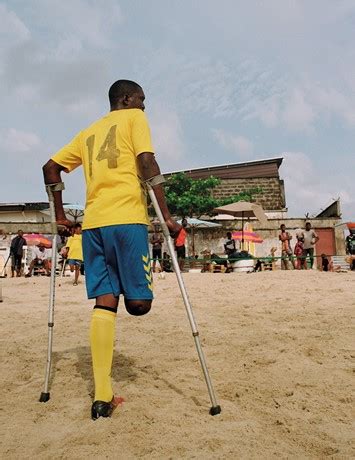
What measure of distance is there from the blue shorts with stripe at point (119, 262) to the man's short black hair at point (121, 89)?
97 cm

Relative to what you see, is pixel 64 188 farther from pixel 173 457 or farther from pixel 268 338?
pixel 268 338

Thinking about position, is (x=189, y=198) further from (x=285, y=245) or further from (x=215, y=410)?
(x=215, y=410)

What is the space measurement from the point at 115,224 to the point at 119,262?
24 cm

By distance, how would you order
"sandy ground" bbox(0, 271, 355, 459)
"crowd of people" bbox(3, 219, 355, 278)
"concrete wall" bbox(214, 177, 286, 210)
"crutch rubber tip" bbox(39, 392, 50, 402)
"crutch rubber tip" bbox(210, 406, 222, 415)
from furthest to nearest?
"concrete wall" bbox(214, 177, 286, 210), "crowd of people" bbox(3, 219, 355, 278), "crutch rubber tip" bbox(39, 392, 50, 402), "crutch rubber tip" bbox(210, 406, 222, 415), "sandy ground" bbox(0, 271, 355, 459)

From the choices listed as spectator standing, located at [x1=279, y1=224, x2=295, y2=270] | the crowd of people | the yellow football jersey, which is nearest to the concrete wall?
the crowd of people

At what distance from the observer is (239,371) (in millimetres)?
3039

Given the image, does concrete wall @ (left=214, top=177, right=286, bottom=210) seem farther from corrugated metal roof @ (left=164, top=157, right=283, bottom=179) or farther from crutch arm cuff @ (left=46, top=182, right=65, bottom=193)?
crutch arm cuff @ (left=46, top=182, right=65, bottom=193)

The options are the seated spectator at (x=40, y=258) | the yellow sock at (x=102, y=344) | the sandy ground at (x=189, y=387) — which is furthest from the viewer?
the seated spectator at (x=40, y=258)

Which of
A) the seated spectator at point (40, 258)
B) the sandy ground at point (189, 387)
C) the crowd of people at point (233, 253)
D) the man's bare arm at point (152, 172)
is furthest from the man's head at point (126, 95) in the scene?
the seated spectator at point (40, 258)

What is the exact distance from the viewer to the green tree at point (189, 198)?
25.6 meters

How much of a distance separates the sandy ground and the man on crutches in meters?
0.35

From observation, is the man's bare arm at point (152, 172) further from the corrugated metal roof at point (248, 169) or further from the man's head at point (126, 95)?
the corrugated metal roof at point (248, 169)

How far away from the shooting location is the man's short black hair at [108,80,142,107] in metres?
2.86

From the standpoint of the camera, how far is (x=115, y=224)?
2.53m
